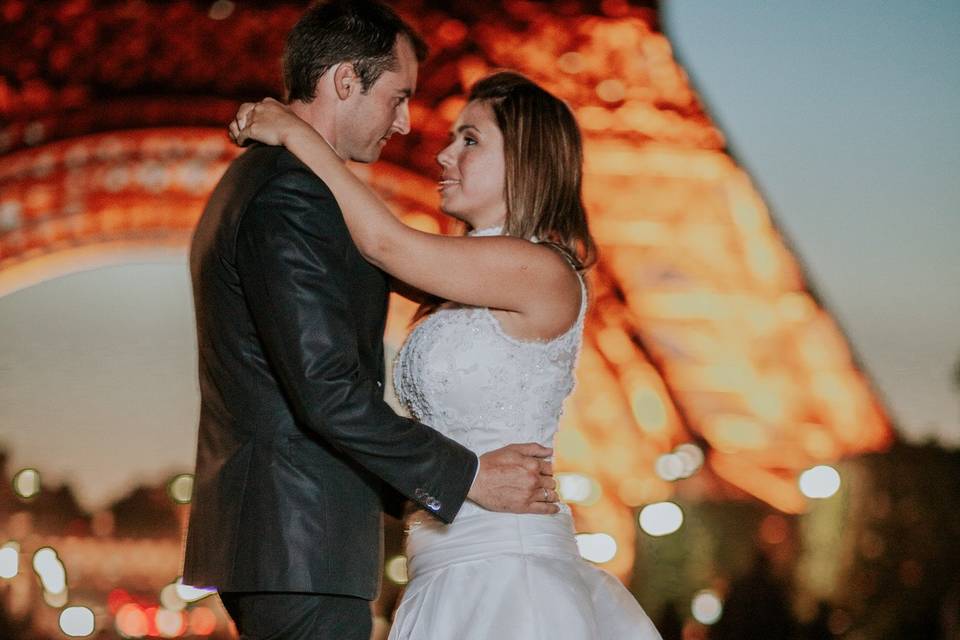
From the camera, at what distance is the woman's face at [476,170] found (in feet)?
7.60

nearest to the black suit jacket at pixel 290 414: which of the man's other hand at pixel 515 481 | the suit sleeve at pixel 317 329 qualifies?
the suit sleeve at pixel 317 329

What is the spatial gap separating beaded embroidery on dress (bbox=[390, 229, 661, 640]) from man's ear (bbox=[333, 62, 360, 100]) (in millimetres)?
462

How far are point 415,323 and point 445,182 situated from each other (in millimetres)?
291

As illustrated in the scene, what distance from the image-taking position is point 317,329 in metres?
1.76

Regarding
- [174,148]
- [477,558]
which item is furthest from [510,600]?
[174,148]

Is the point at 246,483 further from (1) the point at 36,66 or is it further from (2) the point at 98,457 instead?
(2) the point at 98,457

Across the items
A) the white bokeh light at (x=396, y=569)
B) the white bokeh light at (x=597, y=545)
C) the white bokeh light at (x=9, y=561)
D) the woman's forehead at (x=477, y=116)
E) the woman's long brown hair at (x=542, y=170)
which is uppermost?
the woman's forehead at (x=477, y=116)

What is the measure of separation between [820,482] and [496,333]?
5448mm

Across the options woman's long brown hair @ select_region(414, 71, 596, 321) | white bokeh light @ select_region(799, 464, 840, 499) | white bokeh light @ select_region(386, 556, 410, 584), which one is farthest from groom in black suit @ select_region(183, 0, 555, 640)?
white bokeh light @ select_region(386, 556, 410, 584)

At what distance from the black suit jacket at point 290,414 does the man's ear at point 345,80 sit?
0.19 meters

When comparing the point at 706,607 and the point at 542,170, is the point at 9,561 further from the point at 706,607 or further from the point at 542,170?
the point at 542,170

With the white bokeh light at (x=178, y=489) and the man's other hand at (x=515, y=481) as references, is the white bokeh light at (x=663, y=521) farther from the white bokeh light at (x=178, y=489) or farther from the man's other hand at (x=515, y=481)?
the man's other hand at (x=515, y=481)

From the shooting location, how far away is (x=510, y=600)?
6.70 ft

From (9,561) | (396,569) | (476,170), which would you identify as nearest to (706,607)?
(396,569)
